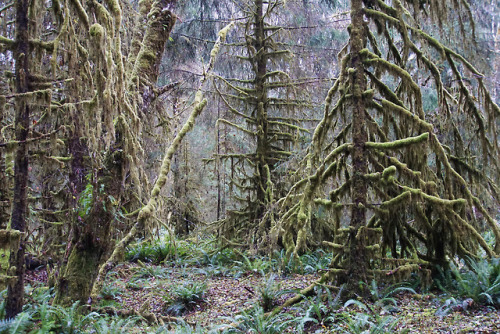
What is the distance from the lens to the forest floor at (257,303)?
13.7 ft

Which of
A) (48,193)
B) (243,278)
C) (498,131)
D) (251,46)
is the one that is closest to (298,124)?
(251,46)

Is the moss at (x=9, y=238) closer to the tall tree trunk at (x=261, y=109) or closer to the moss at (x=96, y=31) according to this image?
the moss at (x=96, y=31)

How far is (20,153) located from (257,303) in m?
3.84

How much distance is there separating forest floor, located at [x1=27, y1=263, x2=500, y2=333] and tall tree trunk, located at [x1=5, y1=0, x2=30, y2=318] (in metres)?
1.53

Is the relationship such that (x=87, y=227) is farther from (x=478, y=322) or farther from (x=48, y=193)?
(x=478, y=322)

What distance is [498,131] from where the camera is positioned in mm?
5316

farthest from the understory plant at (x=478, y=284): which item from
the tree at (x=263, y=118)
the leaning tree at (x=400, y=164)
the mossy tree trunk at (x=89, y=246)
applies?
the tree at (x=263, y=118)

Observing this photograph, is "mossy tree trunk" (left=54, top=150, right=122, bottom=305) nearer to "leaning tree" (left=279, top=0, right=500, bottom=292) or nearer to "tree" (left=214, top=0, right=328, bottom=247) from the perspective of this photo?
"leaning tree" (left=279, top=0, right=500, bottom=292)

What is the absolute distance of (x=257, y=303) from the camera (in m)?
5.66

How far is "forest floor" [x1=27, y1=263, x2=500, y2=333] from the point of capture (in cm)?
418

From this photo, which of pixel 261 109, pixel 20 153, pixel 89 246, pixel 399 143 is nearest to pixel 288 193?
pixel 399 143

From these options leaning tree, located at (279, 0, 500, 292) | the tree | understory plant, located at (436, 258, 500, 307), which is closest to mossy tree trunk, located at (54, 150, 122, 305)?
leaning tree, located at (279, 0, 500, 292)

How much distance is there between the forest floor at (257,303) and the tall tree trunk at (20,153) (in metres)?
1.53

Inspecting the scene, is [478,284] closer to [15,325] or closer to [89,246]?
[89,246]
